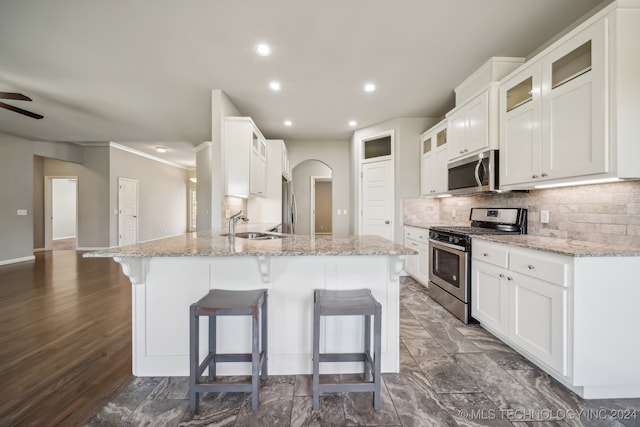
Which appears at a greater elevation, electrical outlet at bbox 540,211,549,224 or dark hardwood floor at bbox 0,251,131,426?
electrical outlet at bbox 540,211,549,224

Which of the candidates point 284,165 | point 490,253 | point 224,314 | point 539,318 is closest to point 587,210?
point 490,253

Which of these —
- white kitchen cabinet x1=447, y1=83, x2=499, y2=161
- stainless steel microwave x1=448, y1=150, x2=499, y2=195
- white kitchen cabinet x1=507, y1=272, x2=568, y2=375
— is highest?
white kitchen cabinet x1=447, y1=83, x2=499, y2=161

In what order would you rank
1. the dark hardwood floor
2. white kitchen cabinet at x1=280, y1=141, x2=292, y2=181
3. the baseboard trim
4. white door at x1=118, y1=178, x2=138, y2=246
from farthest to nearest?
white door at x1=118, y1=178, x2=138, y2=246, the baseboard trim, white kitchen cabinet at x1=280, y1=141, x2=292, y2=181, the dark hardwood floor

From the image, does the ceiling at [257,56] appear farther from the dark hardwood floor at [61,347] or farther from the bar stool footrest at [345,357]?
the dark hardwood floor at [61,347]

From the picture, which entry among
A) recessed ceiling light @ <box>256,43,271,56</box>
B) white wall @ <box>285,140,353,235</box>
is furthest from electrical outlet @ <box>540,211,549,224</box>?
white wall @ <box>285,140,353,235</box>

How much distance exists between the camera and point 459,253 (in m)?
2.63

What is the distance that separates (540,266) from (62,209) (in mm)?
13179

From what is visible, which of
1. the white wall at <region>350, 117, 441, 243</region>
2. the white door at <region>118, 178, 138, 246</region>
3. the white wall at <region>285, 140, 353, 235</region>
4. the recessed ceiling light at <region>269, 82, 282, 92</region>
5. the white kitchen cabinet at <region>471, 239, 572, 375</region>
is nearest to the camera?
the white kitchen cabinet at <region>471, 239, 572, 375</region>

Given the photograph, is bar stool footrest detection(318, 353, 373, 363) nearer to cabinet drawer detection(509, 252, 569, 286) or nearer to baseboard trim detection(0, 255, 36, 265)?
cabinet drawer detection(509, 252, 569, 286)

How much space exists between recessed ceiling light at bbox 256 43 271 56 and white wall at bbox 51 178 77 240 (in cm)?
1031

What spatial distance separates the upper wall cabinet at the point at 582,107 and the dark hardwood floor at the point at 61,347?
3400mm

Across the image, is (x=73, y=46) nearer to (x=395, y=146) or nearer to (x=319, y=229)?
(x=395, y=146)

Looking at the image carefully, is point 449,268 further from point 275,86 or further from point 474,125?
point 275,86

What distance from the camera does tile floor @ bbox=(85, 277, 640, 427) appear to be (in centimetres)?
140
